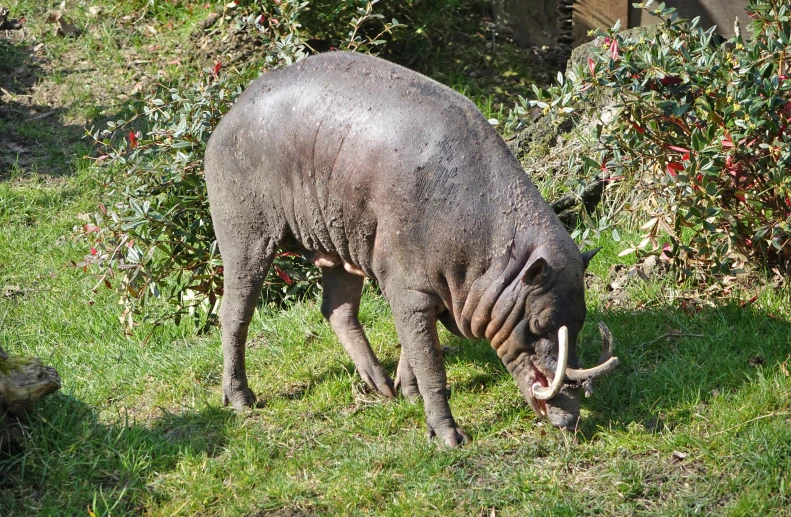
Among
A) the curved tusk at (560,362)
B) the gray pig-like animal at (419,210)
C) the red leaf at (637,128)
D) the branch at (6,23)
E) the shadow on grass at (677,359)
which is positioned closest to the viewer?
the curved tusk at (560,362)

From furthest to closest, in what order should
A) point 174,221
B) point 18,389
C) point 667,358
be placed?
point 174,221, point 667,358, point 18,389

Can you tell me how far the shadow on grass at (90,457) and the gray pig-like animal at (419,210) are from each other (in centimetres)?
116

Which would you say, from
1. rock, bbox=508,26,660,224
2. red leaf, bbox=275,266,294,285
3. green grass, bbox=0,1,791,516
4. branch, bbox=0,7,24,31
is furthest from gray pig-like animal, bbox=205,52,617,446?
branch, bbox=0,7,24,31

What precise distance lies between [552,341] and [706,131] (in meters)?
1.64

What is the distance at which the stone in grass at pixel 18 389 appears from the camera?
451 cm

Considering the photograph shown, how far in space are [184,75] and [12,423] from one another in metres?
5.06

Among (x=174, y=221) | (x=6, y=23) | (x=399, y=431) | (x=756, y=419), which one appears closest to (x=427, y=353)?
(x=399, y=431)

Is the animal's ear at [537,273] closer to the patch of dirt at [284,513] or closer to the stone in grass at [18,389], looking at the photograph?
the patch of dirt at [284,513]

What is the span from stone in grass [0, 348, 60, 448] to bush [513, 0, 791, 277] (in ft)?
10.1

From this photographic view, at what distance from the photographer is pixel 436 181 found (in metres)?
4.32

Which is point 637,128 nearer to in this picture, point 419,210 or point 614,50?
point 614,50

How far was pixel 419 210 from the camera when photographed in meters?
4.33

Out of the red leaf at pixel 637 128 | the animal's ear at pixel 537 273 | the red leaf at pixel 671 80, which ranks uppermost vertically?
the red leaf at pixel 671 80

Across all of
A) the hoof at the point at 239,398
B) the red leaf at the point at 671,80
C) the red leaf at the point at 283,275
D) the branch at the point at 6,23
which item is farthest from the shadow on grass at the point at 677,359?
the branch at the point at 6,23
